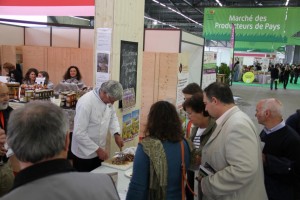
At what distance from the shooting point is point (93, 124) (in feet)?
10.0

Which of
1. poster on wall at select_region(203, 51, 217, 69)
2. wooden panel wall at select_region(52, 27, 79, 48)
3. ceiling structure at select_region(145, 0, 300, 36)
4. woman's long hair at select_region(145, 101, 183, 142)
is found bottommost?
woman's long hair at select_region(145, 101, 183, 142)

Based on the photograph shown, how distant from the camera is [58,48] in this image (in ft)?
27.0

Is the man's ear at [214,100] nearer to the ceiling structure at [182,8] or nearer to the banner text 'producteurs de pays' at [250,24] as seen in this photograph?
the banner text 'producteurs de pays' at [250,24]

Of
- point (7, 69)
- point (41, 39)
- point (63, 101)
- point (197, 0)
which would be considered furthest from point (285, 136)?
point (197, 0)

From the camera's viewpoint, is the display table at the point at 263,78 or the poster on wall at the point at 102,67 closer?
the poster on wall at the point at 102,67

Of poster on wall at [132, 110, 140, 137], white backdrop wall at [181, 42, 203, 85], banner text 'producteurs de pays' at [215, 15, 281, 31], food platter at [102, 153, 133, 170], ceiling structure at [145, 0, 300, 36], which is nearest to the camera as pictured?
food platter at [102, 153, 133, 170]

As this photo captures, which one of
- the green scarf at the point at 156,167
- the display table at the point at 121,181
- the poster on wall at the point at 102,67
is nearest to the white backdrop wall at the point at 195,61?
the poster on wall at the point at 102,67

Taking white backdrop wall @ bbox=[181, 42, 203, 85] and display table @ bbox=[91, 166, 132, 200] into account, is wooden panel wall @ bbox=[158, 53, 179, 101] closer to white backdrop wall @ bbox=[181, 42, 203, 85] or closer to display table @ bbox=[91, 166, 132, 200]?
white backdrop wall @ bbox=[181, 42, 203, 85]

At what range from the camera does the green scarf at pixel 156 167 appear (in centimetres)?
180

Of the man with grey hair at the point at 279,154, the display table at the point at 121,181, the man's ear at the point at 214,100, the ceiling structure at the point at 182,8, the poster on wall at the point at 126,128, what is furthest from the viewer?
the ceiling structure at the point at 182,8

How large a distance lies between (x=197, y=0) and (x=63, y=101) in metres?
16.5

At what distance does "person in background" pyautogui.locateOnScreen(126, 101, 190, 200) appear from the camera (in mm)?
1818

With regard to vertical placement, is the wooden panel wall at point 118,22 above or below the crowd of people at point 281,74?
above

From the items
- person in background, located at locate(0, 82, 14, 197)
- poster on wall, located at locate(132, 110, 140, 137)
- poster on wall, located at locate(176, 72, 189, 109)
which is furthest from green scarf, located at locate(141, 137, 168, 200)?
poster on wall, located at locate(176, 72, 189, 109)
